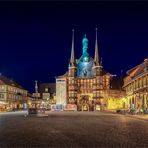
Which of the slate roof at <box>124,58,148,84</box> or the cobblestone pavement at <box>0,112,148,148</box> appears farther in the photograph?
the slate roof at <box>124,58,148,84</box>

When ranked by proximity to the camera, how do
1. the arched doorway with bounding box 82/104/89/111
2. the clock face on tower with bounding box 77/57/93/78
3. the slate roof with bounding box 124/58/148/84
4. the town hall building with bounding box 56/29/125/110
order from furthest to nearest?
the clock face on tower with bounding box 77/57/93/78 → the arched doorway with bounding box 82/104/89/111 → the town hall building with bounding box 56/29/125/110 → the slate roof with bounding box 124/58/148/84

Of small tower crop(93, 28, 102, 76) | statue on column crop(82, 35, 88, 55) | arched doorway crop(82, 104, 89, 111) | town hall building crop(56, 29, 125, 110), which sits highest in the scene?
statue on column crop(82, 35, 88, 55)

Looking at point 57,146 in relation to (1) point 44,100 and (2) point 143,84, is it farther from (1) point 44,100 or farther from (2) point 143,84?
(1) point 44,100

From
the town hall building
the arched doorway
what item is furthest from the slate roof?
the arched doorway

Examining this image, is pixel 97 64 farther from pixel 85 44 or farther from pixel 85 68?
pixel 85 44

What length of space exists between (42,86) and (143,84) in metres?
97.8

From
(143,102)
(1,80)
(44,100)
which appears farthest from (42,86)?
(143,102)

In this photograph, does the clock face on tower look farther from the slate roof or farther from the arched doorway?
the slate roof

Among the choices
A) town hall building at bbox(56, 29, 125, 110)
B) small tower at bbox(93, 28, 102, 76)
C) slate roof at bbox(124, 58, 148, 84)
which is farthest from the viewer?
small tower at bbox(93, 28, 102, 76)

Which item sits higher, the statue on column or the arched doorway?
the statue on column

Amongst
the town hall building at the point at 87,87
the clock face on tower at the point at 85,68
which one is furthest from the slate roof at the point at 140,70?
the clock face on tower at the point at 85,68

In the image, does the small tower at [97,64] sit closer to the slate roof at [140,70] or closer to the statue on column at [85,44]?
the statue on column at [85,44]

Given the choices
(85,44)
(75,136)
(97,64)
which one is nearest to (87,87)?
(97,64)

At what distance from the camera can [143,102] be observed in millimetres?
68312
